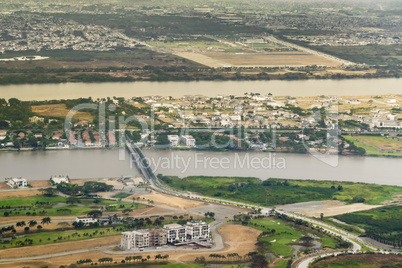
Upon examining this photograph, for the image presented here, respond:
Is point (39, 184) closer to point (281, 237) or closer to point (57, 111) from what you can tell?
point (281, 237)

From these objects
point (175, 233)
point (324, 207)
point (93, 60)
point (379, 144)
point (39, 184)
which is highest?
point (93, 60)

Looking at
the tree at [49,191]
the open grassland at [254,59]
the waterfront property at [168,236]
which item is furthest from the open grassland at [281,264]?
the open grassland at [254,59]

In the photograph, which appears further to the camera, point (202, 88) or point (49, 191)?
point (202, 88)

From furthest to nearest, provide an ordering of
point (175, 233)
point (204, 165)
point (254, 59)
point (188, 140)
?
point (254, 59)
point (188, 140)
point (204, 165)
point (175, 233)

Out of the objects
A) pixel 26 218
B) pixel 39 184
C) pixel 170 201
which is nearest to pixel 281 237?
pixel 170 201

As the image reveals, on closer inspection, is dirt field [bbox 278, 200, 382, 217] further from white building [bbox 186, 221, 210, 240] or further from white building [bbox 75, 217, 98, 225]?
white building [bbox 75, 217, 98, 225]
